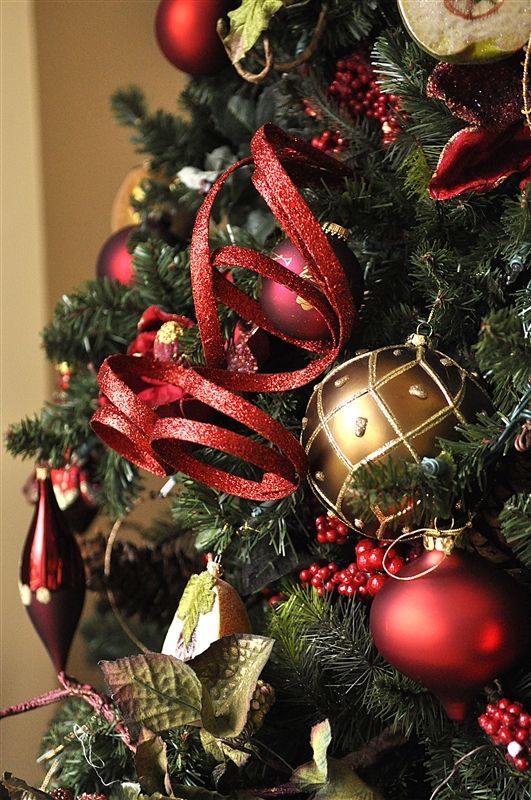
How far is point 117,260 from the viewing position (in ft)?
2.55

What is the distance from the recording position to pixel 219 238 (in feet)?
2.13

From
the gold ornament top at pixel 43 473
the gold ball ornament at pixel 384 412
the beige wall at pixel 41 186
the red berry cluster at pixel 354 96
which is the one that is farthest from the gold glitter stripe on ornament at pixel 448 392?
the beige wall at pixel 41 186

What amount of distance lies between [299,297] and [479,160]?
0.13 m

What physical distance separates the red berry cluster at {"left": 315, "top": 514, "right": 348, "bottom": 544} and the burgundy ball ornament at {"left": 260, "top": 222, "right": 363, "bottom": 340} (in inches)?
4.6

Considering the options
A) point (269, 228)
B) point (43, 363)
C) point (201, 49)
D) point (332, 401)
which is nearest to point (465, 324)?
point (332, 401)

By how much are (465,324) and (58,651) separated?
410 mm

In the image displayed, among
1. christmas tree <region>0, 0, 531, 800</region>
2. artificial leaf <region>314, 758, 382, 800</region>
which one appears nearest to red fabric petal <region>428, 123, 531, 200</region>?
christmas tree <region>0, 0, 531, 800</region>

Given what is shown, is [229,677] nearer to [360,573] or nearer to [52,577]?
[360,573]

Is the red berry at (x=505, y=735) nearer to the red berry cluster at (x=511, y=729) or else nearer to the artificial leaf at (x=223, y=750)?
the red berry cluster at (x=511, y=729)

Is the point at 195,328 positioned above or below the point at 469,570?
above

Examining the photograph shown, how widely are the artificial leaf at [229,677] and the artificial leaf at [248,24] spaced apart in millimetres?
392

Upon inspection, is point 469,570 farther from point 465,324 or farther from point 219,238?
point 219,238

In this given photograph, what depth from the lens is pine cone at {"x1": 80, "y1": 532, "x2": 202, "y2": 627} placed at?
0.82m

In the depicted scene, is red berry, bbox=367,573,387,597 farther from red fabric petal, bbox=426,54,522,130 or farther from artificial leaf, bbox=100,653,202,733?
red fabric petal, bbox=426,54,522,130
